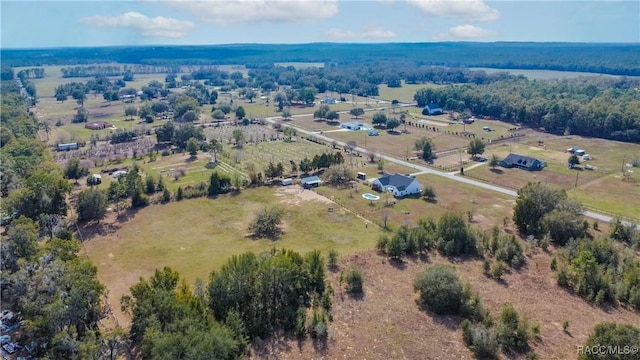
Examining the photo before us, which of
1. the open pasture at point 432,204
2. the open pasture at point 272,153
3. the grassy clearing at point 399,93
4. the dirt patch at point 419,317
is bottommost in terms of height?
the dirt patch at point 419,317

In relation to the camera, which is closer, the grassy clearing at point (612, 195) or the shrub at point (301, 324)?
the shrub at point (301, 324)

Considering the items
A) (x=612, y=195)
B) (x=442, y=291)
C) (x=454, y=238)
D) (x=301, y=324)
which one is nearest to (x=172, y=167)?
(x=454, y=238)

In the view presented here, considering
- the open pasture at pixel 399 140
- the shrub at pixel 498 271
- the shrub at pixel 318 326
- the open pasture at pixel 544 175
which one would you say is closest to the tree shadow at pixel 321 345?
the shrub at pixel 318 326

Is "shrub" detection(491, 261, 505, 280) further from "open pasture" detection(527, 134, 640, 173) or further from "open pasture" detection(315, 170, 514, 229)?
Answer: "open pasture" detection(527, 134, 640, 173)

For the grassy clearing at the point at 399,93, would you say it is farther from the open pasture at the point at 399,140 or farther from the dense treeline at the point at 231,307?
the dense treeline at the point at 231,307

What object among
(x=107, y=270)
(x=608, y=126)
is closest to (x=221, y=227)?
(x=107, y=270)

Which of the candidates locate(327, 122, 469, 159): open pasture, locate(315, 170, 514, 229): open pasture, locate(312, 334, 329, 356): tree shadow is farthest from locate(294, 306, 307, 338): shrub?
locate(327, 122, 469, 159): open pasture
